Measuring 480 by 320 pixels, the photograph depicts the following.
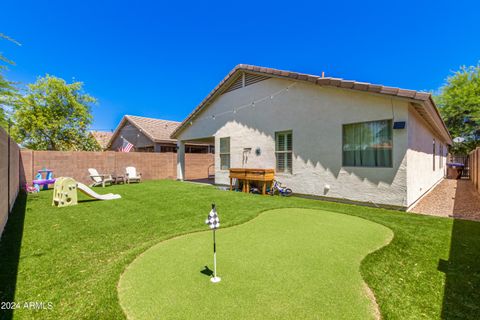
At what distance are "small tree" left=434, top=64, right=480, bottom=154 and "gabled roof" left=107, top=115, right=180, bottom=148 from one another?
87.1 ft

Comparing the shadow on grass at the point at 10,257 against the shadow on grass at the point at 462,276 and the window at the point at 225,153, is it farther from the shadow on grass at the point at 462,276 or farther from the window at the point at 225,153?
the window at the point at 225,153

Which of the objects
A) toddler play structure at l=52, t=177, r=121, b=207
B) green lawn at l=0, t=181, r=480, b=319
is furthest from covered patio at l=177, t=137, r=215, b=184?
green lawn at l=0, t=181, r=480, b=319

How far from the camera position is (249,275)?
9.08ft

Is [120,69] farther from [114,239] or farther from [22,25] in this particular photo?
[114,239]

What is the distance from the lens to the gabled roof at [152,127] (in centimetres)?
1795

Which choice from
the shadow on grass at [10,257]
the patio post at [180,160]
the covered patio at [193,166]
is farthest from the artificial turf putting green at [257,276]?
the patio post at [180,160]

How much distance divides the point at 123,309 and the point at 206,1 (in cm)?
1331

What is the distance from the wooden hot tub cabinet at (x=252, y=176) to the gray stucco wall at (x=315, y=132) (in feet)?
1.59

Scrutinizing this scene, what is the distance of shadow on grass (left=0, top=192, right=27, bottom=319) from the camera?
2475 millimetres

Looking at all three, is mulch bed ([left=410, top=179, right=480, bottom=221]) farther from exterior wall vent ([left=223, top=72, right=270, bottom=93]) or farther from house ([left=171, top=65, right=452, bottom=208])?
exterior wall vent ([left=223, top=72, right=270, bottom=93])

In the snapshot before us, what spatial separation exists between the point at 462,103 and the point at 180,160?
27082 millimetres

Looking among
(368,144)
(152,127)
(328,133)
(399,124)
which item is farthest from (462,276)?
(152,127)

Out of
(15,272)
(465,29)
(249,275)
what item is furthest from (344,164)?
(465,29)

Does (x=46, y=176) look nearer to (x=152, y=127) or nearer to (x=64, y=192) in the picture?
(x=64, y=192)
